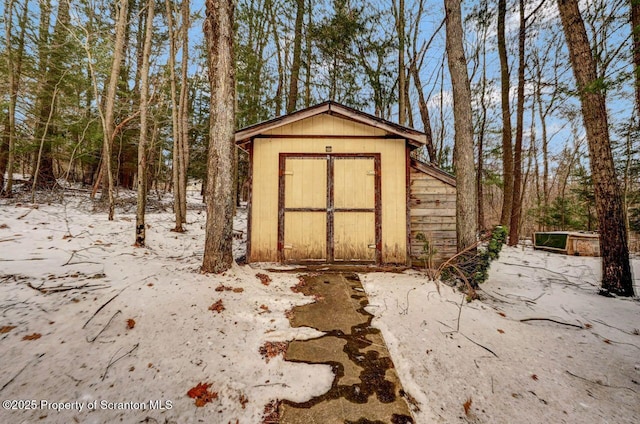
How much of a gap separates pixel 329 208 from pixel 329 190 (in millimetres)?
378

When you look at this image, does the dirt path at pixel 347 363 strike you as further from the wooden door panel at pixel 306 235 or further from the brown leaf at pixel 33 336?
the brown leaf at pixel 33 336

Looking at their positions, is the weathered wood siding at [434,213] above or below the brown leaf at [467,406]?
above

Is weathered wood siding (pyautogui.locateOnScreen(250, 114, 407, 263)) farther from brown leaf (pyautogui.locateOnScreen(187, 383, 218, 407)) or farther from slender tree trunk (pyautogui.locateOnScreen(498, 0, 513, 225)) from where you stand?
slender tree trunk (pyautogui.locateOnScreen(498, 0, 513, 225))

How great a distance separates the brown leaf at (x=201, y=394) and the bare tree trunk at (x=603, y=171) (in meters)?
6.23

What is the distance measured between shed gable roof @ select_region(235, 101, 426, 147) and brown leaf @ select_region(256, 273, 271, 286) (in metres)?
2.80

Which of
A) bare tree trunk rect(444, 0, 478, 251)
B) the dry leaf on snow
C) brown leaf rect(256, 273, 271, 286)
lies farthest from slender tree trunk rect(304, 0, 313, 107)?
the dry leaf on snow

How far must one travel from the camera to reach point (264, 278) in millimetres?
4234

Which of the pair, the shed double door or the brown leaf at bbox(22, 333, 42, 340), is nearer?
the brown leaf at bbox(22, 333, 42, 340)

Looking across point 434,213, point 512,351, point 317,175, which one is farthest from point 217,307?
point 434,213

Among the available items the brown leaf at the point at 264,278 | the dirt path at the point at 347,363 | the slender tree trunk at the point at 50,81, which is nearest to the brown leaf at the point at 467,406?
the dirt path at the point at 347,363

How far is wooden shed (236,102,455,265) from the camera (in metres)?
5.22

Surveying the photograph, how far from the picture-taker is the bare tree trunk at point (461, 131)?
176 inches

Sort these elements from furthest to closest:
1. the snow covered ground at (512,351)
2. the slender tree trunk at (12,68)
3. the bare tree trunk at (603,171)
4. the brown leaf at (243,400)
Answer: the slender tree trunk at (12,68) → the bare tree trunk at (603,171) → the snow covered ground at (512,351) → the brown leaf at (243,400)

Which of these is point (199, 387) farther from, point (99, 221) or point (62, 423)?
point (99, 221)
